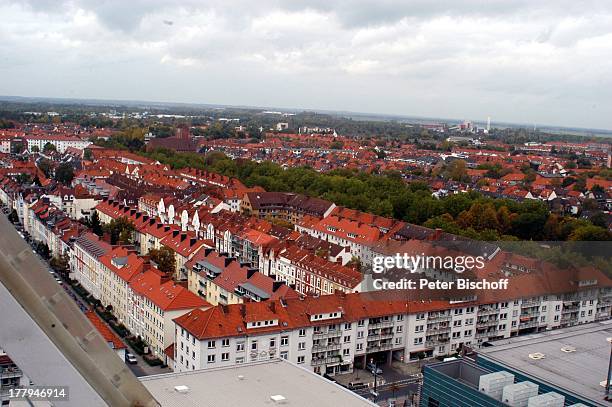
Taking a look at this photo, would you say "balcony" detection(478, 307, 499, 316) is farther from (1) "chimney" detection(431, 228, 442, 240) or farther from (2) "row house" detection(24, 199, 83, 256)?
(2) "row house" detection(24, 199, 83, 256)

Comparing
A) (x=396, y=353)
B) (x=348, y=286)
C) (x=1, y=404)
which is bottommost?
(x=396, y=353)

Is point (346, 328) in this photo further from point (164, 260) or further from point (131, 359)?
point (164, 260)

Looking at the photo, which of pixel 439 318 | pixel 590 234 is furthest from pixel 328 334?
pixel 590 234

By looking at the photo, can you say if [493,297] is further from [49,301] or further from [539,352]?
[49,301]

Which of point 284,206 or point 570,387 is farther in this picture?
point 284,206

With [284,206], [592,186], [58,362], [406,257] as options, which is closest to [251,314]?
[406,257]

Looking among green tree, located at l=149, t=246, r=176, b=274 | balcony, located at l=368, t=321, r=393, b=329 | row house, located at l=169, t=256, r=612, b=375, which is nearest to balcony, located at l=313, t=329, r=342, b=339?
row house, located at l=169, t=256, r=612, b=375

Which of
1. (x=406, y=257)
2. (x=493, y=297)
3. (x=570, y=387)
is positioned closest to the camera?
(x=570, y=387)
